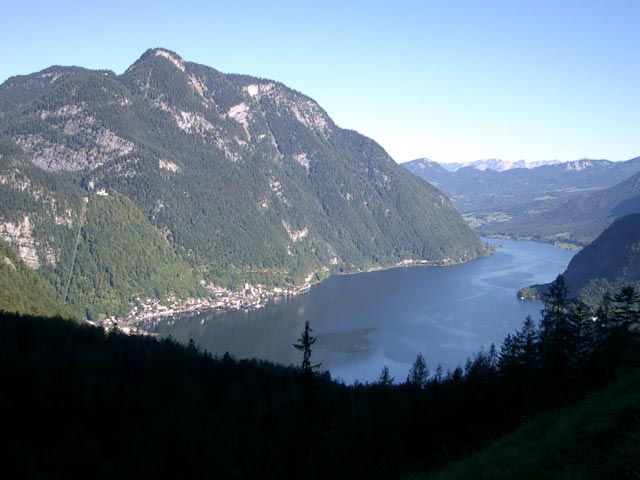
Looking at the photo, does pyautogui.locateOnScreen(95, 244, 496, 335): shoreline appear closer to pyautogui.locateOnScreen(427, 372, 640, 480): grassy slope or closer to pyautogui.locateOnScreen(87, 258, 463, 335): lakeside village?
pyautogui.locateOnScreen(87, 258, 463, 335): lakeside village

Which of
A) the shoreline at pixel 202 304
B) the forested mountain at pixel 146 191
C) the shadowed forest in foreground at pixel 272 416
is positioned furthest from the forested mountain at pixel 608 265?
the shadowed forest in foreground at pixel 272 416

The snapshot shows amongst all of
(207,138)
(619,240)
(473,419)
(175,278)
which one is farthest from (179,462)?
(207,138)

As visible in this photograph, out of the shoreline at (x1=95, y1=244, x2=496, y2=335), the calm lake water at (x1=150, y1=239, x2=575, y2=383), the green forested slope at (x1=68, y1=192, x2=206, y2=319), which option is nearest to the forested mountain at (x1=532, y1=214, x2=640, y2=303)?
the calm lake water at (x1=150, y1=239, x2=575, y2=383)

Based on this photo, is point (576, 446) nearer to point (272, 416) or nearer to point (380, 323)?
point (272, 416)

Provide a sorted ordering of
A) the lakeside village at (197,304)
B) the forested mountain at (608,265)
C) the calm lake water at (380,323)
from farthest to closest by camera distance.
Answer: the forested mountain at (608,265) < the lakeside village at (197,304) < the calm lake water at (380,323)

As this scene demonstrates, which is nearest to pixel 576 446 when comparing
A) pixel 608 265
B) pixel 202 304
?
pixel 202 304

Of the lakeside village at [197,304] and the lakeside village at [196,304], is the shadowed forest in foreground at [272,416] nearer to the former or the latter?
the lakeside village at [197,304]
